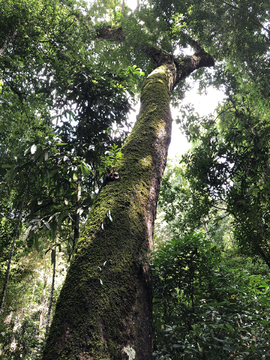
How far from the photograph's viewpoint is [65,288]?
1.38m

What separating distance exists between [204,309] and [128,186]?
3.86 ft

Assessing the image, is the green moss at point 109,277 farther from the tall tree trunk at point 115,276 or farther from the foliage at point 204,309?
the foliage at point 204,309

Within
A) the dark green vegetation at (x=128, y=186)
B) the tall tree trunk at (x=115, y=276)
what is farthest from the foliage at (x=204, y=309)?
the tall tree trunk at (x=115, y=276)

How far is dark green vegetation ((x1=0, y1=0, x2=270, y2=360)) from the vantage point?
140 cm

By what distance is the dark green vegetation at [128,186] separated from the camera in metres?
1.40

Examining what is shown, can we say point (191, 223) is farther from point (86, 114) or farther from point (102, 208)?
point (102, 208)

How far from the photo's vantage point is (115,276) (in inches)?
56.9

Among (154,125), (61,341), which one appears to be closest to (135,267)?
(61,341)

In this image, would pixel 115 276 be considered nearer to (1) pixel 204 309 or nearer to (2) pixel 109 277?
(2) pixel 109 277

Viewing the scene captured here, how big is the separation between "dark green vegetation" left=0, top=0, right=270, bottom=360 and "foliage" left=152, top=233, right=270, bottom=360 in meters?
0.01

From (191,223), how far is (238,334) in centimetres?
431

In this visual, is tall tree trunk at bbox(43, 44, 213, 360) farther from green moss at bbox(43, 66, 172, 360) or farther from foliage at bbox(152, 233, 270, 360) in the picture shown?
foliage at bbox(152, 233, 270, 360)

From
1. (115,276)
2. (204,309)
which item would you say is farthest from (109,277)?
(204,309)

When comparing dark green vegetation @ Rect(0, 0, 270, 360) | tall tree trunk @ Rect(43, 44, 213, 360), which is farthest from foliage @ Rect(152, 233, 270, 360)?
tall tree trunk @ Rect(43, 44, 213, 360)
